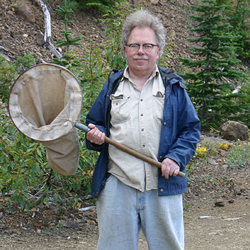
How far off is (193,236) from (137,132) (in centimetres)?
249

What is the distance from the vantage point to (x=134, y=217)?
2.84 metres

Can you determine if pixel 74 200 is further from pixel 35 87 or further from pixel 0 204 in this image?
pixel 35 87

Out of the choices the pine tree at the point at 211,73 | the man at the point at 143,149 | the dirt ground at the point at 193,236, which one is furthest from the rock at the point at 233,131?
the man at the point at 143,149

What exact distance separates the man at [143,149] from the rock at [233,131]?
6.07m

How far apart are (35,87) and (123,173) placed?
81 centimetres

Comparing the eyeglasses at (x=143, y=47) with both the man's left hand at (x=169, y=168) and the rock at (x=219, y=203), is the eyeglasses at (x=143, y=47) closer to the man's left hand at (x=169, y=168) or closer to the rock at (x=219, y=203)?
the man's left hand at (x=169, y=168)

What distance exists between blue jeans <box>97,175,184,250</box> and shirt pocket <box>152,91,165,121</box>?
0.48 meters

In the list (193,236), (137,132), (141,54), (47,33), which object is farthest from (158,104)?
(47,33)

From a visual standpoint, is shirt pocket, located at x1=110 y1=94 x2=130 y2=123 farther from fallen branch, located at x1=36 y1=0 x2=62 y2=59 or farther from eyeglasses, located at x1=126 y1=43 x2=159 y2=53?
fallen branch, located at x1=36 y1=0 x2=62 y2=59

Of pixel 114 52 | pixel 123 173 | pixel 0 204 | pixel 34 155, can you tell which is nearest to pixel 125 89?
pixel 123 173

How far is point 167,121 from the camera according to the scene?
2.81 meters

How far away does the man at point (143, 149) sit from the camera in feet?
9.24

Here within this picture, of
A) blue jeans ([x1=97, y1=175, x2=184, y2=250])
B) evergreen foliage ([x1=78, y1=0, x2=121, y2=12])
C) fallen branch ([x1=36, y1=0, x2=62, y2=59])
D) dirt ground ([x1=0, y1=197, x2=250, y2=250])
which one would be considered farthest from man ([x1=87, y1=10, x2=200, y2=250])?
evergreen foliage ([x1=78, y1=0, x2=121, y2=12])

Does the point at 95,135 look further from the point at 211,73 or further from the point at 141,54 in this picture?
the point at 211,73
